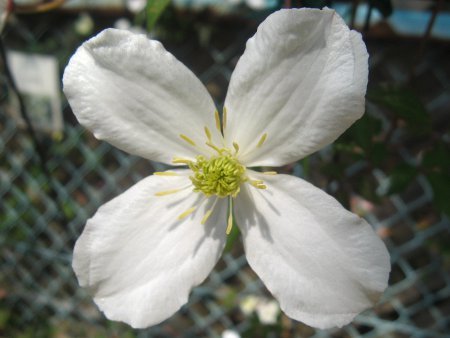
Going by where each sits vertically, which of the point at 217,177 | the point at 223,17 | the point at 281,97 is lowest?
the point at 223,17

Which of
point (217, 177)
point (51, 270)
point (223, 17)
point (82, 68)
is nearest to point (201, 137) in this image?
point (217, 177)

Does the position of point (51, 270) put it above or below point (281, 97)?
below

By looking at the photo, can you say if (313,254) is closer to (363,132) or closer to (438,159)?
(363,132)

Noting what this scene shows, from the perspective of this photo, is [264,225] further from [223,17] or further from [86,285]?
[223,17]

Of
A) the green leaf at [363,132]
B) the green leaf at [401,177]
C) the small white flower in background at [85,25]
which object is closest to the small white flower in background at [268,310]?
the green leaf at [401,177]

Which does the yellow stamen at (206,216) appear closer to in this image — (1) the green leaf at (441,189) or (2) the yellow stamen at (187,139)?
(2) the yellow stamen at (187,139)

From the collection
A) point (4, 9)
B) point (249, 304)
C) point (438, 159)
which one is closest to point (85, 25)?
point (249, 304)
